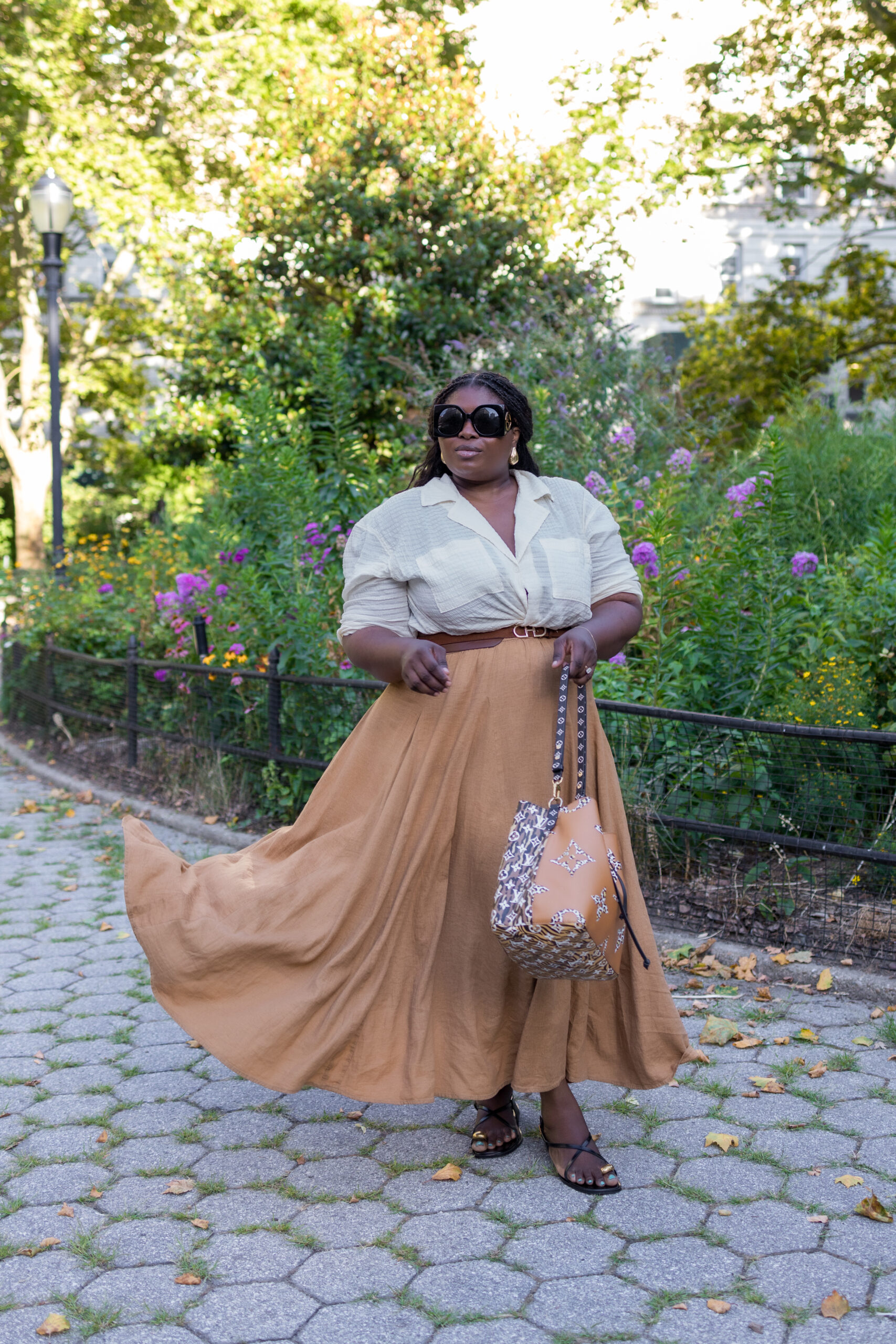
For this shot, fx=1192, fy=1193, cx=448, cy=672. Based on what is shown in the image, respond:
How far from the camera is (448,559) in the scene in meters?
3.00

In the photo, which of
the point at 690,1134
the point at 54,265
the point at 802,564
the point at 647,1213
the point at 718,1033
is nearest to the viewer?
the point at 647,1213

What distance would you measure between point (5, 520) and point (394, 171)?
15.8m

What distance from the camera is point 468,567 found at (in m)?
2.98

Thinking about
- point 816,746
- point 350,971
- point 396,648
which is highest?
point 396,648

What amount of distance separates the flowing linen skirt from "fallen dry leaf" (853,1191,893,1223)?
55cm

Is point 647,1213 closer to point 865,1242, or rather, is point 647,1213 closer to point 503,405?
point 865,1242

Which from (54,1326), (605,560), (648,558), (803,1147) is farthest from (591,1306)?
(648,558)

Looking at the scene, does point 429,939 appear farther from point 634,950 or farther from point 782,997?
point 782,997

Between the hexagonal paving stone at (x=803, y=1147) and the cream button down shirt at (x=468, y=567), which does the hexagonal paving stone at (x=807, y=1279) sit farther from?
the cream button down shirt at (x=468, y=567)

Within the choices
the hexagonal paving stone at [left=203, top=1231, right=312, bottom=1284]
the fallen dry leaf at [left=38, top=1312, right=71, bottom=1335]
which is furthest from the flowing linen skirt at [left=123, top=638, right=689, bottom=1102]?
the fallen dry leaf at [left=38, top=1312, right=71, bottom=1335]

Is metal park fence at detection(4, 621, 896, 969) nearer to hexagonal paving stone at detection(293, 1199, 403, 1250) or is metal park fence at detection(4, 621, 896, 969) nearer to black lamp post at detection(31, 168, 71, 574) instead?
hexagonal paving stone at detection(293, 1199, 403, 1250)

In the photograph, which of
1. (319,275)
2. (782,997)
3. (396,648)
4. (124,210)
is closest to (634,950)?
(396,648)

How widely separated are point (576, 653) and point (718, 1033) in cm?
179

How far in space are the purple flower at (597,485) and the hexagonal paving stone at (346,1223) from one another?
→ 3.84 meters
